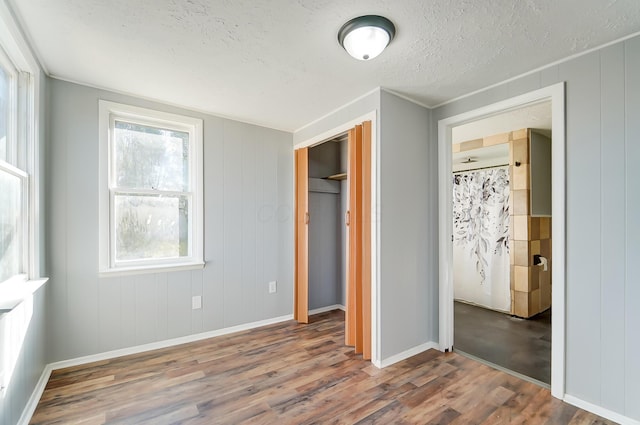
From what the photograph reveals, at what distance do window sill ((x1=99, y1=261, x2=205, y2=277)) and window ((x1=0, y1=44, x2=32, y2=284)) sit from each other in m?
0.61

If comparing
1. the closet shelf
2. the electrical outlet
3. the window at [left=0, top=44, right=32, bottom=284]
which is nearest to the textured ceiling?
the window at [left=0, top=44, right=32, bottom=284]

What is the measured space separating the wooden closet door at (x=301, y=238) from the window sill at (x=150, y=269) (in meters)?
1.11

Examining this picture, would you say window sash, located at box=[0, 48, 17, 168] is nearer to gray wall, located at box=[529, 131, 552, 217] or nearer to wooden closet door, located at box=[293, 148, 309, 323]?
wooden closet door, located at box=[293, 148, 309, 323]

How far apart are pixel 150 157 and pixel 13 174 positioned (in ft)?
3.67

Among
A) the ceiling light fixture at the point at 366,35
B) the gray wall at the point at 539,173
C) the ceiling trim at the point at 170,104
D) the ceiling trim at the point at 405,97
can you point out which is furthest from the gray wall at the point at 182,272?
the gray wall at the point at 539,173

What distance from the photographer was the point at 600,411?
70.4 inches

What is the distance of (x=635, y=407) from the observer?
1687 mm

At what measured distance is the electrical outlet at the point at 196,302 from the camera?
290 cm

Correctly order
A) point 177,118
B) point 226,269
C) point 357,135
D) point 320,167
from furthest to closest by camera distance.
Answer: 1. point 320,167
2. point 226,269
3. point 177,118
4. point 357,135

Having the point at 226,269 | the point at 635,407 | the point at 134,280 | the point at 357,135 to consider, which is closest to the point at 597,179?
the point at 635,407

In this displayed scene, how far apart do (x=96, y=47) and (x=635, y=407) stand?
4.04 meters

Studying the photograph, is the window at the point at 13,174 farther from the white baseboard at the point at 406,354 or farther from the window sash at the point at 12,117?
the white baseboard at the point at 406,354

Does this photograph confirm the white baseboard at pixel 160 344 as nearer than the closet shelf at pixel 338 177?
Yes

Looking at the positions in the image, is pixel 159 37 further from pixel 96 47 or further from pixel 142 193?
pixel 142 193
